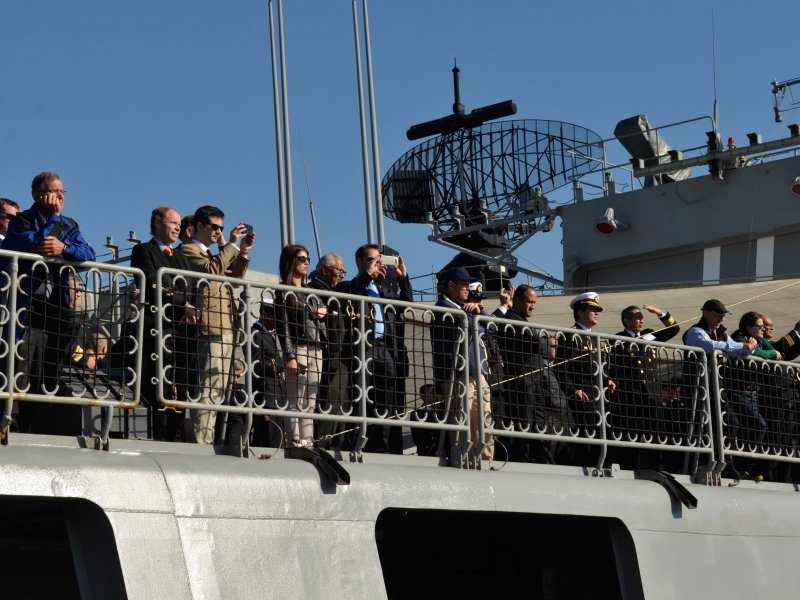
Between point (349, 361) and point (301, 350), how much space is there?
408 millimetres

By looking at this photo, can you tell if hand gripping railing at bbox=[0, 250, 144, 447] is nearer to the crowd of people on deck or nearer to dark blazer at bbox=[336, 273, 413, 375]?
the crowd of people on deck

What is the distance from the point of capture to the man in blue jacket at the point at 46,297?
611 centimetres

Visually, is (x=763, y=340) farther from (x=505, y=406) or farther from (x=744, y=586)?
(x=505, y=406)

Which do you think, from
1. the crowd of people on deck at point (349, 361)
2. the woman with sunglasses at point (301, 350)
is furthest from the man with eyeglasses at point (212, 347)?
the woman with sunglasses at point (301, 350)

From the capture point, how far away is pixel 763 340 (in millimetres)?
10492

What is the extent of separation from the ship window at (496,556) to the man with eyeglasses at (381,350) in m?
0.73

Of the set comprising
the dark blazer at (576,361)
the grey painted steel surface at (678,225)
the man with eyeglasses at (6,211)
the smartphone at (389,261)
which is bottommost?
the dark blazer at (576,361)

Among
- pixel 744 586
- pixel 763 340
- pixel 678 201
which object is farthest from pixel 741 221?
pixel 744 586

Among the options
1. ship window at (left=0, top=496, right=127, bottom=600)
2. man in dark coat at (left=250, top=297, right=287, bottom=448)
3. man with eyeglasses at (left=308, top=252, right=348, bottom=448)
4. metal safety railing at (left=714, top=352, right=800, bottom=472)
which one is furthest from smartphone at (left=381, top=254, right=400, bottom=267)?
ship window at (left=0, top=496, right=127, bottom=600)

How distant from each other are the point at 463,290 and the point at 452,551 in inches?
73.7

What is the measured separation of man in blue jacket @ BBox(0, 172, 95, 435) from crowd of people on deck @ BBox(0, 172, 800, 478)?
0.01m

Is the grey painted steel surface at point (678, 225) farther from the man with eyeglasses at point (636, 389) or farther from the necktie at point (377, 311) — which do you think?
the necktie at point (377, 311)

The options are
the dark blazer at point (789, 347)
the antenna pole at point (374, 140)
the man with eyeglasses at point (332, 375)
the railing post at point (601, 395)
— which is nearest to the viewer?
the man with eyeglasses at point (332, 375)

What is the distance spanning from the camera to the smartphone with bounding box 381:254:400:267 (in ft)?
28.2
